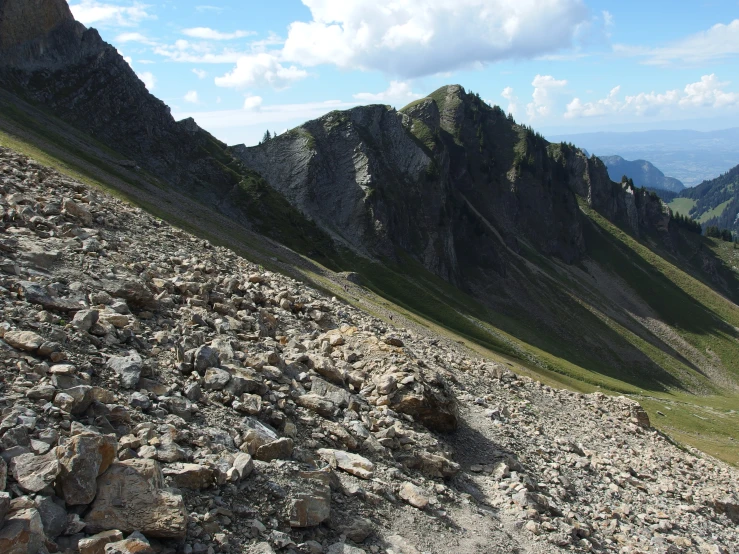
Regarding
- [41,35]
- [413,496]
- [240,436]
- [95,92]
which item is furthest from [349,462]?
[41,35]

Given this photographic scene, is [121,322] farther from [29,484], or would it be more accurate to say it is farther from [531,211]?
[531,211]

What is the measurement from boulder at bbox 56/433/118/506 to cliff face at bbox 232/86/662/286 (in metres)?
103

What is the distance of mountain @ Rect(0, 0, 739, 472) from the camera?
7050cm

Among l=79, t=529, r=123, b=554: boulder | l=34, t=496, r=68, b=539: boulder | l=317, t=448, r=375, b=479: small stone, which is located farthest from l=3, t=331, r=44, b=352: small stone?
l=317, t=448, r=375, b=479: small stone

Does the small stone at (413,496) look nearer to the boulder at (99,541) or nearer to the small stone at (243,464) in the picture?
the small stone at (243,464)

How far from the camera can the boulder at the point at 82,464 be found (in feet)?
28.2

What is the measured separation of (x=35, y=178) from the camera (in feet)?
85.0

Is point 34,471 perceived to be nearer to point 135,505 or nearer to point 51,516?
point 51,516

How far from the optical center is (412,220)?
431ft

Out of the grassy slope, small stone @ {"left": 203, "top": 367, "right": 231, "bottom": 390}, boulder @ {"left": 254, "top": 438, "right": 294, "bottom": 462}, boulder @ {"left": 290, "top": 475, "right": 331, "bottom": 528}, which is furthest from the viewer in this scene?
the grassy slope

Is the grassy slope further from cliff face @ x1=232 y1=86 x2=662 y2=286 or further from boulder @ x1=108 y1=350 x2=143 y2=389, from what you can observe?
boulder @ x1=108 y1=350 x2=143 y2=389

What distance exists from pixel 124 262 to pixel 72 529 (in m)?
14.3

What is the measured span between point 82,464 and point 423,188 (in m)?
133

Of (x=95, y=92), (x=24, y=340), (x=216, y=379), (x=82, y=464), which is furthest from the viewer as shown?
(x=95, y=92)
